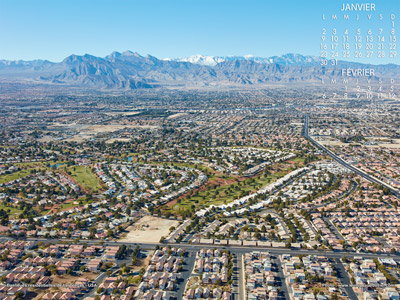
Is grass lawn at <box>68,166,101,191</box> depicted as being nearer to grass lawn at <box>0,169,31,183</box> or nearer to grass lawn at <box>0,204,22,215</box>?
grass lawn at <box>0,169,31,183</box>

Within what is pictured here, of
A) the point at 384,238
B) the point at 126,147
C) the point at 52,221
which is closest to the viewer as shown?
the point at 384,238

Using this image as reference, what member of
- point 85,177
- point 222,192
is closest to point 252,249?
point 222,192

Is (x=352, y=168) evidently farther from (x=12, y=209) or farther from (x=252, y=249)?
(x=12, y=209)

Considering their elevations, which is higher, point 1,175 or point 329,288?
point 1,175

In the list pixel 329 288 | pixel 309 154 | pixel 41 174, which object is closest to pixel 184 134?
pixel 309 154

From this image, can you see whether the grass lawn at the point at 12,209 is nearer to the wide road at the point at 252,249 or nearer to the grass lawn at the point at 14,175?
the wide road at the point at 252,249

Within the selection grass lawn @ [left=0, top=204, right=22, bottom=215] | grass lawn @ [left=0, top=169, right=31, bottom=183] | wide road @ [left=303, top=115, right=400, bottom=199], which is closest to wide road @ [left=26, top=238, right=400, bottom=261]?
grass lawn @ [left=0, top=204, right=22, bottom=215]

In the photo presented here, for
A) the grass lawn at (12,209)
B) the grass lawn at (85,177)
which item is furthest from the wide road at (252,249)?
the grass lawn at (85,177)

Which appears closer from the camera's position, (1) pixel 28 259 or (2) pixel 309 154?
(1) pixel 28 259

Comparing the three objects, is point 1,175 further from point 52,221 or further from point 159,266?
point 159,266
